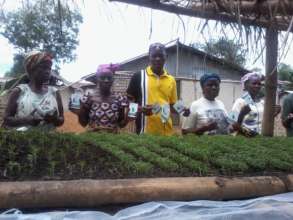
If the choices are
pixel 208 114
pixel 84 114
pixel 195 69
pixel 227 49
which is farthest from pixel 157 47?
pixel 195 69

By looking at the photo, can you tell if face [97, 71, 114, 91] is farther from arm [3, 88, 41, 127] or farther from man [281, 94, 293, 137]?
man [281, 94, 293, 137]

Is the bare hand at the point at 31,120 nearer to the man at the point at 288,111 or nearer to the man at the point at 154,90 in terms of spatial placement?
the man at the point at 154,90

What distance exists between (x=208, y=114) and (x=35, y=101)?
57.0 inches

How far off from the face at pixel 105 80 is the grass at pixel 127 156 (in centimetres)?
60

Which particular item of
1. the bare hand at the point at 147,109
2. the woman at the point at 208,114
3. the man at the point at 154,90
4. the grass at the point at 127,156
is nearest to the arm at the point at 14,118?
the grass at the point at 127,156

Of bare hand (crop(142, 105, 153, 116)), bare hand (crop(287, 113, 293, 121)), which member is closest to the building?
bare hand (crop(142, 105, 153, 116))

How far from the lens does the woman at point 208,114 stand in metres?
3.98

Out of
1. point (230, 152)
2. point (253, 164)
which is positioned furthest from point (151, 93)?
point (253, 164)

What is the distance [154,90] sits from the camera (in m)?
4.00

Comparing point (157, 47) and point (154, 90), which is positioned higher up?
point (157, 47)

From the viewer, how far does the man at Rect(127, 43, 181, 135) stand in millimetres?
3988

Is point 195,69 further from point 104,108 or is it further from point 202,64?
point 202,64

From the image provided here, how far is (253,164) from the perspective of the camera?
2.67 meters

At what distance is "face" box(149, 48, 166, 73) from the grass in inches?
34.5
